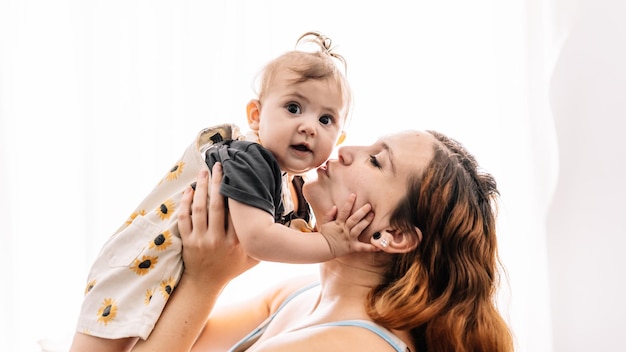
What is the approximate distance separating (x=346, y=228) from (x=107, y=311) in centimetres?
50

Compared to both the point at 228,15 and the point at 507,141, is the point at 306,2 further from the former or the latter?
the point at 507,141

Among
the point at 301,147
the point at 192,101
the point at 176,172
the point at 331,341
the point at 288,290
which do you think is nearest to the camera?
the point at 331,341

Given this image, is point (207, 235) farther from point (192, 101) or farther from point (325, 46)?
point (192, 101)

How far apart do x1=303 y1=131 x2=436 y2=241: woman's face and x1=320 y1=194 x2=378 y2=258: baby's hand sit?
2 cm

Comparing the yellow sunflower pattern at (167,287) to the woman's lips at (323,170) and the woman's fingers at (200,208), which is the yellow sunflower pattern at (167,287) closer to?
the woman's fingers at (200,208)

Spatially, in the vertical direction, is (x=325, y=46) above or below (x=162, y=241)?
above

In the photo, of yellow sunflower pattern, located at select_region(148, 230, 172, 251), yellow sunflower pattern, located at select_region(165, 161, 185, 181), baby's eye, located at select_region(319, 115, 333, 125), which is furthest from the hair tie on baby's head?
yellow sunflower pattern, located at select_region(148, 230, 172, 251)

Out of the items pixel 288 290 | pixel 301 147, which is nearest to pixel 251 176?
pixel 301 147

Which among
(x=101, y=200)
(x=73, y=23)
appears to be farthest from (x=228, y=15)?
(x=101, y=200)

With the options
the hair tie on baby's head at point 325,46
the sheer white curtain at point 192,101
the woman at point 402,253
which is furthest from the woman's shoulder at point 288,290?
the sheer white curtain at point 192,101

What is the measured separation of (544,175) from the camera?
243 centimetres

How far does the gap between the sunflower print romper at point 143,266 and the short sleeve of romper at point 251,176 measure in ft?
0.35

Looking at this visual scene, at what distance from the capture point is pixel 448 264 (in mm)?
1534

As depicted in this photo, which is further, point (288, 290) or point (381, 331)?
point (288, 290)
